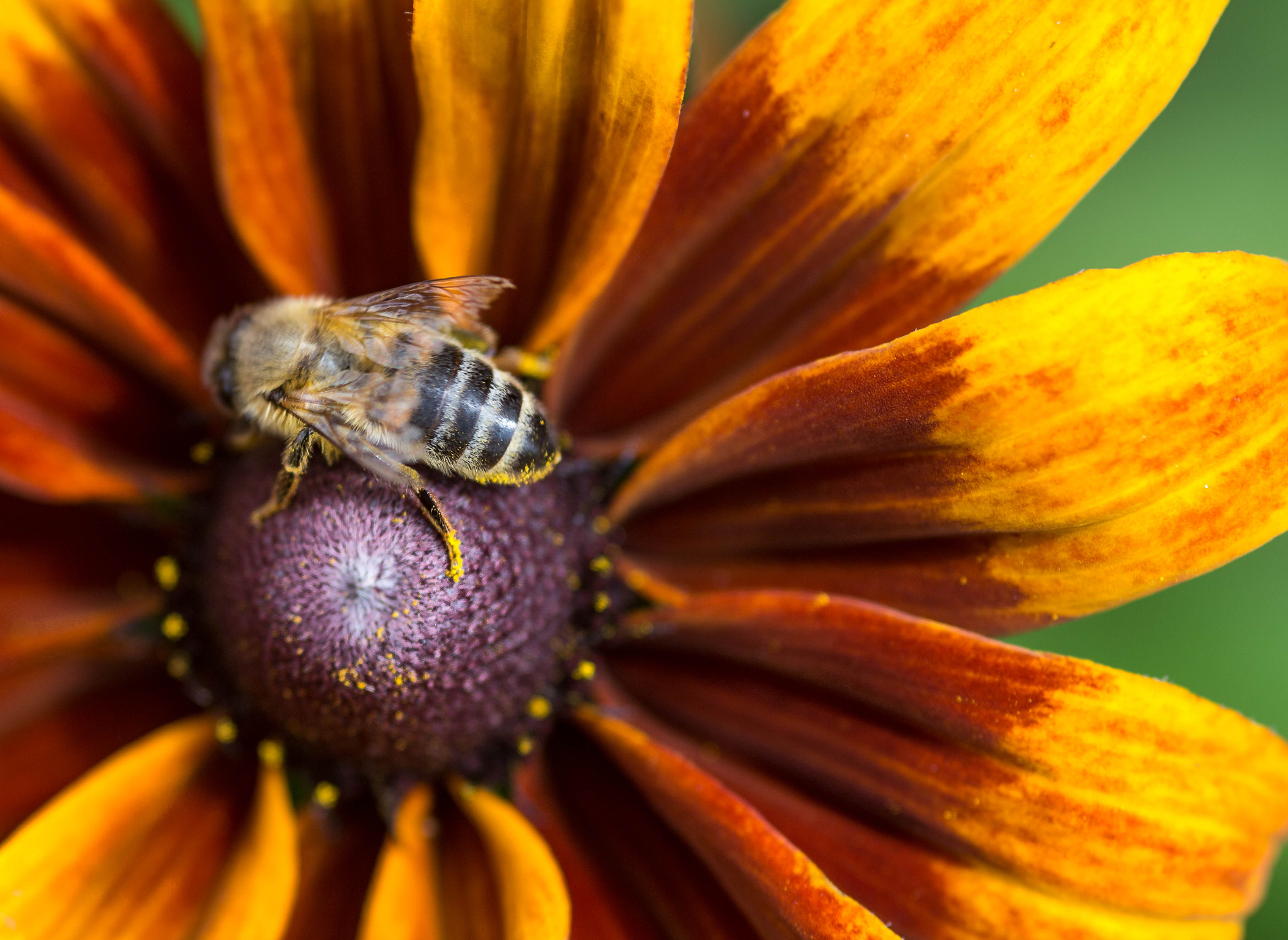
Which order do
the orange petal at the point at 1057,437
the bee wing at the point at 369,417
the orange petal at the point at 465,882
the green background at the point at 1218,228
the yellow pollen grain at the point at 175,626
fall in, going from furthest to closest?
1. the green background at the point at 1218,228
2. the yellow pollen grain at the point at 175,626
3. the orange petal at the point at 465,882
4. the bee wing at the point at 369,417
5. the orange petal at the point at 1057,437

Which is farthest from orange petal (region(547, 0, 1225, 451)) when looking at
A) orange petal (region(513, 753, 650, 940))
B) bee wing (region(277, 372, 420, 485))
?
orange petal (region(513, 753, 650, 940))

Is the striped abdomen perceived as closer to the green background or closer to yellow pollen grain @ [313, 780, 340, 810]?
yellow pollen grain @ [313, 780, 340, 810]

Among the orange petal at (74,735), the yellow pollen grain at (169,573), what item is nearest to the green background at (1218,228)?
the yellow pollen grain at (169,573)

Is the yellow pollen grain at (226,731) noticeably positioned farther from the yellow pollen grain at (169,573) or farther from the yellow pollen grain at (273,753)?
the yellow pollen grain at (169,573)

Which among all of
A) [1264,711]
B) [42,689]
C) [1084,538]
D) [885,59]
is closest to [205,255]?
[42,689]

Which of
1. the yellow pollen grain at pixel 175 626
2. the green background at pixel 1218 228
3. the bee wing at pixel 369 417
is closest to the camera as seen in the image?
the bee wing at pixel 369 417

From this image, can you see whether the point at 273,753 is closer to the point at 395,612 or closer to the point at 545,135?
the point at 395,612

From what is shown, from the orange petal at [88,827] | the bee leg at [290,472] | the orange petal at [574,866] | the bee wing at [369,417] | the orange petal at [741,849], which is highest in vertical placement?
the bee wing at [369,417]

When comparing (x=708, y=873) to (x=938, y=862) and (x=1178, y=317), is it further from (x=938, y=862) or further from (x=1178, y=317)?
(x=1178, y=317)
